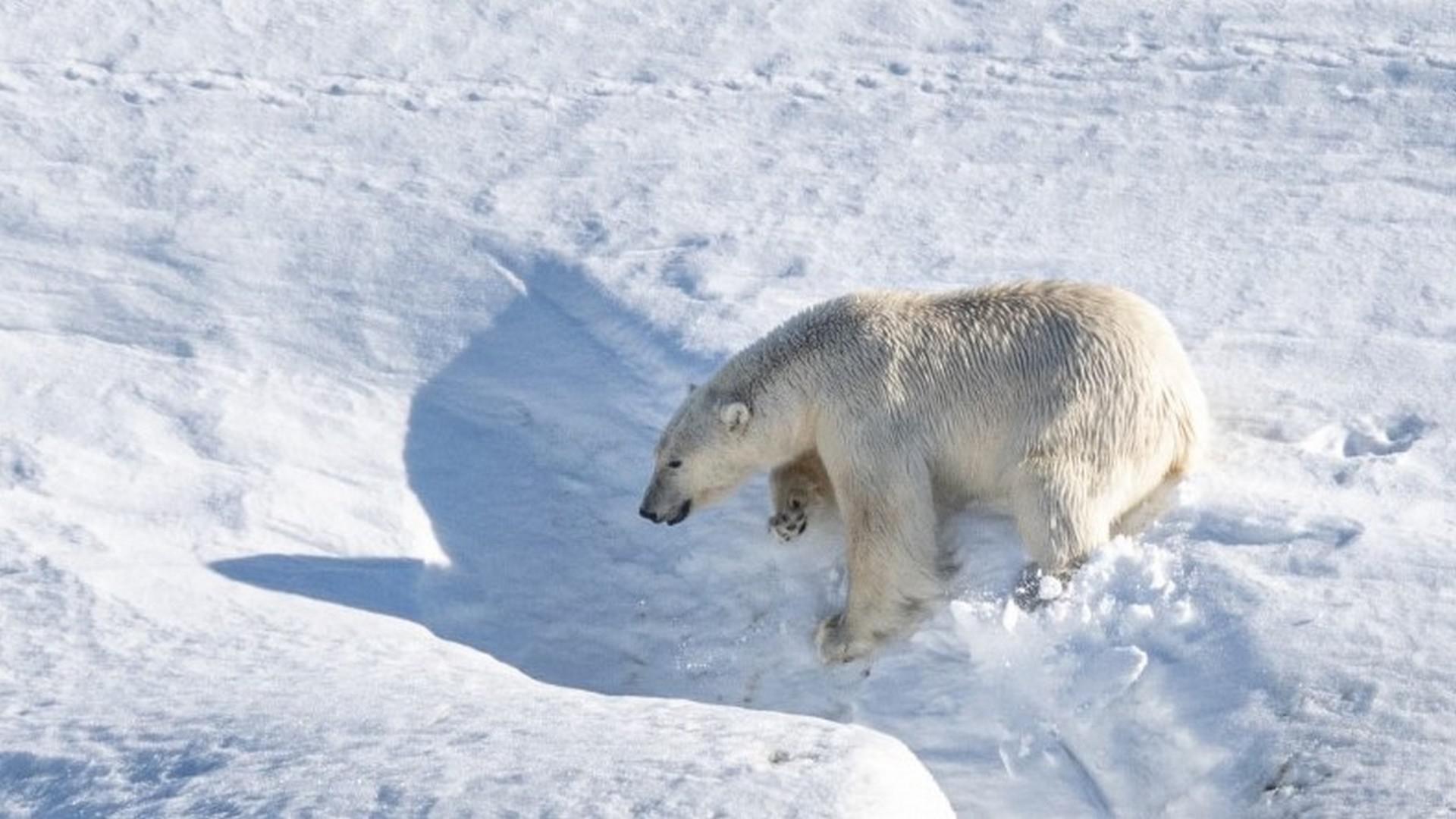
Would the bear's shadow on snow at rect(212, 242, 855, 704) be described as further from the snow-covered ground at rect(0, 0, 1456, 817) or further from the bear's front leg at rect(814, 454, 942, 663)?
the bear's front leg at rect(814, 454, 942, 663)

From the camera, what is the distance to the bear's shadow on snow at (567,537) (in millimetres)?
6852

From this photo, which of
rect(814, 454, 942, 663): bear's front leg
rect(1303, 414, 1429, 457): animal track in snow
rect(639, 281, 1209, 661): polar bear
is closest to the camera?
rect(639, 281, 1209, 661): polar bear

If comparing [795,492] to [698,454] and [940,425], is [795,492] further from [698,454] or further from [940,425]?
[940,425]

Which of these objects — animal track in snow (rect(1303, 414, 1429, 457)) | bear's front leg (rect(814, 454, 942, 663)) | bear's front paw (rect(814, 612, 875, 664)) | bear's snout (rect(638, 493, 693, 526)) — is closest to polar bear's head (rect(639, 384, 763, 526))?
bear's snout (rect(638, 493, 693, 526))

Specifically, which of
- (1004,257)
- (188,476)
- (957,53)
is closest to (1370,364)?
(1004,257)

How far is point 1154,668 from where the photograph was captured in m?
5.87

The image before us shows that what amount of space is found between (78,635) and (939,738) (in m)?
2.82

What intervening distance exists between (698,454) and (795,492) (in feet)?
1.33

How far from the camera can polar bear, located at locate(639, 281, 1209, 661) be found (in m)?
6.33

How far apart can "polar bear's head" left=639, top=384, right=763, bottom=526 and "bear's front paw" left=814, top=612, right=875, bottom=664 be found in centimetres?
73

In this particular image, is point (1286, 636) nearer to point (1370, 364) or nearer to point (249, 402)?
point (1370, 364)

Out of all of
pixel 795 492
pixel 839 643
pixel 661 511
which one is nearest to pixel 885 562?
pixel 839 643

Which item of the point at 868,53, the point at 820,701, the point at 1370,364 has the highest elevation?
the point at 868,53

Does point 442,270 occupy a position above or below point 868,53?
below
